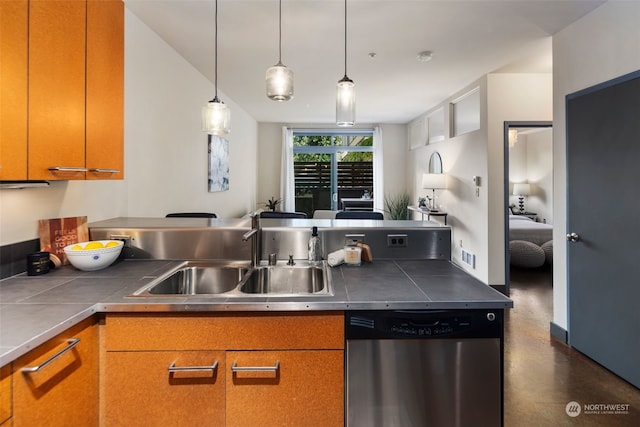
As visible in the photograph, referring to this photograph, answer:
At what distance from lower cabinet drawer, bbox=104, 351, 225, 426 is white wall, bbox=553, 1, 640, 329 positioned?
2745 mm

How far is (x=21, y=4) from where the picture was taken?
1.17 meters

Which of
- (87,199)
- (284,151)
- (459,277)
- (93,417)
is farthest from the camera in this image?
(284,151)

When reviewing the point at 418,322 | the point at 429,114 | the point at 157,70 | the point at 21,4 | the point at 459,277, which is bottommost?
the point at 418,322

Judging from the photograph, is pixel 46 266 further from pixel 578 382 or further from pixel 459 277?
pixel 578 382

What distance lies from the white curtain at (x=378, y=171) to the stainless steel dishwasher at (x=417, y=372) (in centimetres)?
594

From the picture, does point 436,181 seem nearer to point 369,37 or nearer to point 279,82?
point 369,37

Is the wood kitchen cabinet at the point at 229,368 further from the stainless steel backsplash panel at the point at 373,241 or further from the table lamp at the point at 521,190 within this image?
the table lamp at the point at 521,190

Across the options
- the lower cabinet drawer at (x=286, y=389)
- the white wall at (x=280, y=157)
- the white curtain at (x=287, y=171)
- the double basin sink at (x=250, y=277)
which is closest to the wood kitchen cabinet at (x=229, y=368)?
the lower cabinet drawer at (x=286, y=389)

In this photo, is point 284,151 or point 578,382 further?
point 284,151

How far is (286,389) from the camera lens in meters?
1.18

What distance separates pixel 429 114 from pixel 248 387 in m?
5.55

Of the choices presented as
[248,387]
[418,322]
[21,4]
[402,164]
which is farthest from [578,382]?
[402,164]

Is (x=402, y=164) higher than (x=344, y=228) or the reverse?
higher

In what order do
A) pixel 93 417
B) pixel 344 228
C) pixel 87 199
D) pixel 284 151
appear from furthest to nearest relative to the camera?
pixel 284 151, pixel 87 199, pixel 344 228, pixel 93 417
